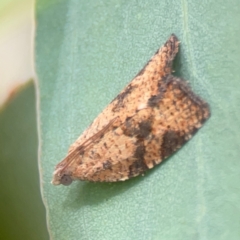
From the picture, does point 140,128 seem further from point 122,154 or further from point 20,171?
point 20,171

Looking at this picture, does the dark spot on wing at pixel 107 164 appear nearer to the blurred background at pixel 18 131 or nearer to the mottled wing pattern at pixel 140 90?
the mottled wing pattern at pixel 140 90

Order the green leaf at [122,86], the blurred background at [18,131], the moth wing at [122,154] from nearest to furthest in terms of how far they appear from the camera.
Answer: the green leaf at [122,86], the moth wing at [122,154], the blurred background at [18,131]

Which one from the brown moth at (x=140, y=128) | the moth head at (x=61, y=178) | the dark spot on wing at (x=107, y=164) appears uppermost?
the brown moth at (x=140, y=128)

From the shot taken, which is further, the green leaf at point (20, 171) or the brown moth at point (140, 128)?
the green leaf at point (20, 171)

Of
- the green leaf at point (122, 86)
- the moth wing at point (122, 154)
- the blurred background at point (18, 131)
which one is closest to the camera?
the green leaf at point (122, 86)

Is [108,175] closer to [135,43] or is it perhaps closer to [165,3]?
[135,43]

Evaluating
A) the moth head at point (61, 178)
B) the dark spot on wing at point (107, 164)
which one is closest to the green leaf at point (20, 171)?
the moth head at point (61, 178)

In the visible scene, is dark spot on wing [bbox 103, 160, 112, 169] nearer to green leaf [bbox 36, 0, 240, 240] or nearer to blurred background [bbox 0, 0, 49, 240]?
green leaf [bbox 36, 0, 240, 240]
